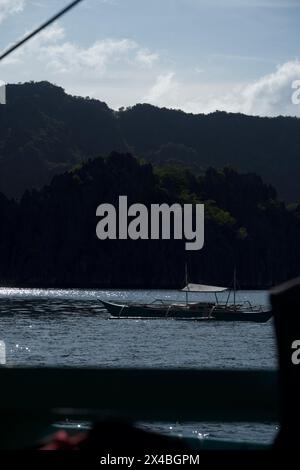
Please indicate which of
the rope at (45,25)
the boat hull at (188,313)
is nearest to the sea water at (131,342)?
the boat hull at (188,313)

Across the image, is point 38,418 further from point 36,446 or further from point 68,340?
point 68,340

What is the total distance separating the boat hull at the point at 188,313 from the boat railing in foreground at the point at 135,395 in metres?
104

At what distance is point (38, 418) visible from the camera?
279cm

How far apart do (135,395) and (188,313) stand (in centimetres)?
11372

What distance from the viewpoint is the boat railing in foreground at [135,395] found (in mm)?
2754

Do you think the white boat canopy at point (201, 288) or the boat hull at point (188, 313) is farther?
the white boat canopy at point (201, 288)

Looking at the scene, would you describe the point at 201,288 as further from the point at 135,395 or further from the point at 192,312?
the point at 135,395

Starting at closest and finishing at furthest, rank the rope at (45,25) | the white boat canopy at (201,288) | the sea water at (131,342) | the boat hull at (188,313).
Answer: the rope at (45,25) < the sea water at (131,342) < the boat hull at (188,313) < the white boat canopy at (201,288)

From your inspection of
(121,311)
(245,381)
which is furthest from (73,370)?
(121,311)

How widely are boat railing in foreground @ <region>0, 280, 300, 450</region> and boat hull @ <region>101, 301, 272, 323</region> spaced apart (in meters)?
104

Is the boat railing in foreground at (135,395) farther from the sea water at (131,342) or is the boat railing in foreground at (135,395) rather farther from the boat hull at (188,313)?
the boat hull at (188,313)

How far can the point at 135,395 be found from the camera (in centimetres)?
276

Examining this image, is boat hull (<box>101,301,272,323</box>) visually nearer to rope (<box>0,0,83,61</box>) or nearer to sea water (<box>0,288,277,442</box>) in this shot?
sea water (<box>0,288,277,442</box>)
